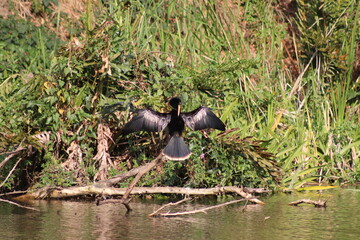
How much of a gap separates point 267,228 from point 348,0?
5842 mm

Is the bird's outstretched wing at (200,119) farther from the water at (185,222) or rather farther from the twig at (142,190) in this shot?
the water at (185,222)

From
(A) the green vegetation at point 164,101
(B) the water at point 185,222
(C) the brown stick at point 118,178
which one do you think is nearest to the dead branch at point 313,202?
(B) the water at point 185,222

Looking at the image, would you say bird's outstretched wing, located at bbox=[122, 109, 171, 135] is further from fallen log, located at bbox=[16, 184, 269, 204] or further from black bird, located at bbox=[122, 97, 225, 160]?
fallen log, located at bbox=[16, 184, 269, 204]

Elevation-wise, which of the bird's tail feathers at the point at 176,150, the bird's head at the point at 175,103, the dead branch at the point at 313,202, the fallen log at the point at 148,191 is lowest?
the dead branch at the point at 313,202

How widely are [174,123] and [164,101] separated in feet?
2.34

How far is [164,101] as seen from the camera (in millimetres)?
7445

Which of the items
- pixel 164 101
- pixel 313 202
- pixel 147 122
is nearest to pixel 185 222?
pixel 147 122

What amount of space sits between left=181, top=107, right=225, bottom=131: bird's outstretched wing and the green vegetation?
49 centimetres

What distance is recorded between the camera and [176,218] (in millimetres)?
6051

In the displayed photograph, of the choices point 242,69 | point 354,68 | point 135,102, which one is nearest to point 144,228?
point 135,102

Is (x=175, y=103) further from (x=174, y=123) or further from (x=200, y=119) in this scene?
(x=200, y=119)

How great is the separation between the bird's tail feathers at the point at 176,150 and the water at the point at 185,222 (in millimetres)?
529

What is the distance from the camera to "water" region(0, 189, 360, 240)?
521 cm

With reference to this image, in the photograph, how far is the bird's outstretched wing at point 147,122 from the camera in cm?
664
